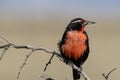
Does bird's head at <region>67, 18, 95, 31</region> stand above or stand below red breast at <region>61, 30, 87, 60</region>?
above

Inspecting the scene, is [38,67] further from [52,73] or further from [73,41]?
[73,41]

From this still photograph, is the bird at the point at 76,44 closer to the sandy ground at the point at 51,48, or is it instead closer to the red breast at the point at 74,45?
the red breast at the point at 74,45

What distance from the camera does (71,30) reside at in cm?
675

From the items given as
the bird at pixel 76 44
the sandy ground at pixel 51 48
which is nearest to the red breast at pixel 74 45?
the bird at pixel 76 44

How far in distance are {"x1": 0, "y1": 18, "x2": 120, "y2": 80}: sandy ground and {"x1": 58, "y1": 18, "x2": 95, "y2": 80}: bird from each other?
470 centimetres

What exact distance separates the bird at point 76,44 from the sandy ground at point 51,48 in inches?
185

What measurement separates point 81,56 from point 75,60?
11 centimetres

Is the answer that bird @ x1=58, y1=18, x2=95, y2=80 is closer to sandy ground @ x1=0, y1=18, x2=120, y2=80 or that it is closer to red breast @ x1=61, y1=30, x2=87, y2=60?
red breast @ x1=61, y1=30, x2=87, y2=60

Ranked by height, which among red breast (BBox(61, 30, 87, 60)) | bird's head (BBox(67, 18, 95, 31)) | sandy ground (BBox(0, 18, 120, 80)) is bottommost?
A: sandy ground (BBox(0, 18, 120, 80))

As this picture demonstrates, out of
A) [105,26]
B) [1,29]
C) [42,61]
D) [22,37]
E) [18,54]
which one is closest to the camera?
[42,61]

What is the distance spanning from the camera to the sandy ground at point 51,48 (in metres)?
13.9

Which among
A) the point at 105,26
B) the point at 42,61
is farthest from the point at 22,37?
the point at 105,26

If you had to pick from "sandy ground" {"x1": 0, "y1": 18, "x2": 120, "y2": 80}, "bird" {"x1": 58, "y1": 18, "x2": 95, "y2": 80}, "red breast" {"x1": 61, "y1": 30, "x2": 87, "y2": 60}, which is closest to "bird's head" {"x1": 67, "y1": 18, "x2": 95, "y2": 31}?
"bird" {"x1": 58, "y1": 18, "x2": 95, "y2": 80}

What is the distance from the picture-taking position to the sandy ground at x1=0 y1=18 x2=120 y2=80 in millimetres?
13859
